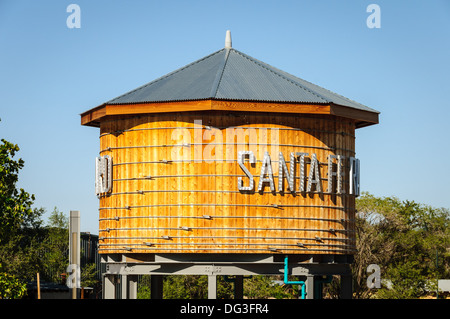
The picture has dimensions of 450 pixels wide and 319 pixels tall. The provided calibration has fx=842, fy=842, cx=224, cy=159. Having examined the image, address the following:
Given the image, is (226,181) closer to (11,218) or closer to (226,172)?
(226,172)

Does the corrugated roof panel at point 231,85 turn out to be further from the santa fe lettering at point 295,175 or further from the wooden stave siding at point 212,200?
the santa fe lettering at point 295,175

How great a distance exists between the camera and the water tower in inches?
1399

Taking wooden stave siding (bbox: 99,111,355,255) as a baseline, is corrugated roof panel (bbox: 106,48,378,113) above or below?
above

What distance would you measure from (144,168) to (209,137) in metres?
3.34

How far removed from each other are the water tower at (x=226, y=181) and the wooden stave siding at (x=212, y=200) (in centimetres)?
4

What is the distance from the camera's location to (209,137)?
35594 millimetres

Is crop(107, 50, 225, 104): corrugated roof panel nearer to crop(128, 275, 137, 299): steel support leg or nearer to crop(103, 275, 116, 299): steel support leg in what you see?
crop(128, 275, 137, 299): steel support leg

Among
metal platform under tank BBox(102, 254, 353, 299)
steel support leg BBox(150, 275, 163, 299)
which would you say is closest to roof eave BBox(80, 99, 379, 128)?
metal platform under tank BBox(102, 254, 353, 299)

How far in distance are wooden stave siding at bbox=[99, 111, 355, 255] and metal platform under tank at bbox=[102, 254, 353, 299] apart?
466 millimetres

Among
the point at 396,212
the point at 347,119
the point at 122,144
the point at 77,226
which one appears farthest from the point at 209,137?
the point at 396,212

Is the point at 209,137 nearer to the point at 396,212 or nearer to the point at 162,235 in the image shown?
the point at 162,235

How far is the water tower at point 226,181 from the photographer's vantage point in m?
35.5

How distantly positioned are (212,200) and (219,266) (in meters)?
2.83

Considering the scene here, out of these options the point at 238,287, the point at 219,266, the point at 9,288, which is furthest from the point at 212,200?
the point at 9,288
